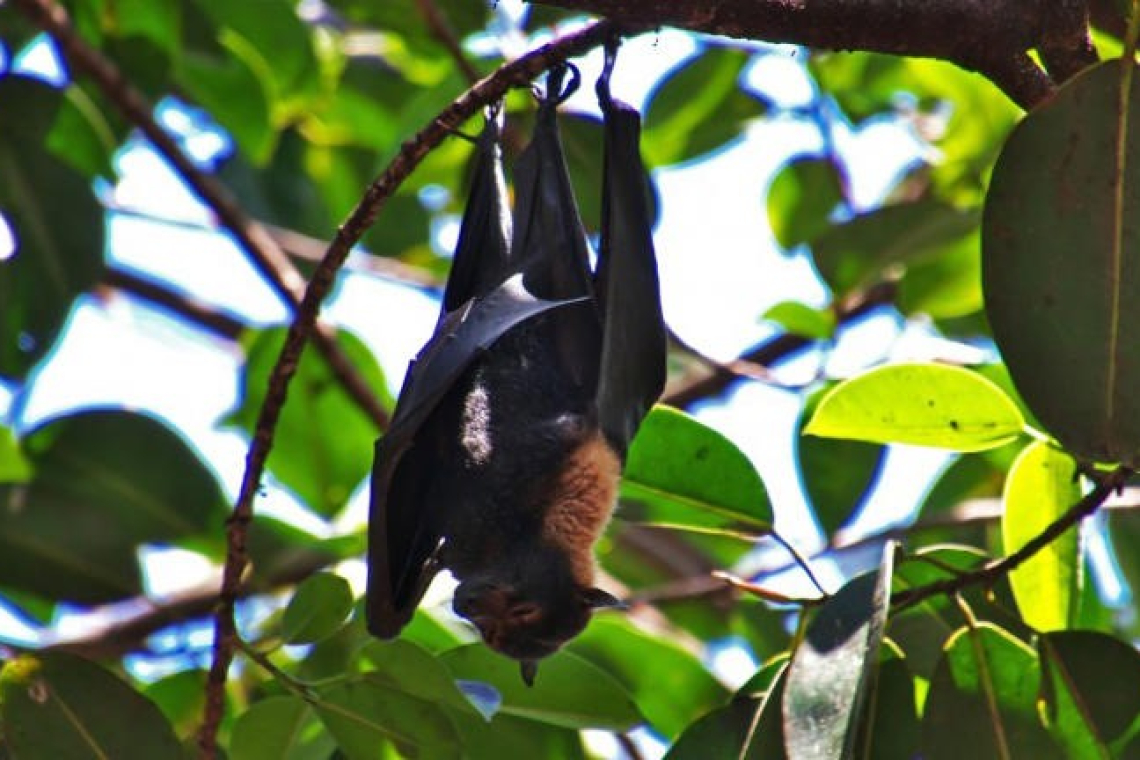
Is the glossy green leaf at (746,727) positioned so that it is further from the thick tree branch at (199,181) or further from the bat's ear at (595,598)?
the thick tree branch at (199,181)

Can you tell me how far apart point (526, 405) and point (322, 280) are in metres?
0.94

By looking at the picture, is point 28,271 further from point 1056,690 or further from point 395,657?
point 1056,690

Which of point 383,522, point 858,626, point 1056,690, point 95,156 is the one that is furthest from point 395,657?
point 95,156

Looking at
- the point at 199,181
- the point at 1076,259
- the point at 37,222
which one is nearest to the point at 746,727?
the point at 1076,259

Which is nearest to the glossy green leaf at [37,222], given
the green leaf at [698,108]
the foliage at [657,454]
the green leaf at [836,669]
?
the foliage at [657,454]

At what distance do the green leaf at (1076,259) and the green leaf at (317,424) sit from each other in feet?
9.45

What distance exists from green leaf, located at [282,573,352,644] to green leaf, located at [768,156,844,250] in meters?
2.83

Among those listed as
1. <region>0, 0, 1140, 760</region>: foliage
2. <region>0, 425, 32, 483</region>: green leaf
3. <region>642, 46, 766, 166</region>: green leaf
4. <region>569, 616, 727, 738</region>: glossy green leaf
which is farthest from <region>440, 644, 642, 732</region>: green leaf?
<region>642, 46, 766, 166</region>: green leaf

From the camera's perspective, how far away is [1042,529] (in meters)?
3.39

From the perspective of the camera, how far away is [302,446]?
17.3ft

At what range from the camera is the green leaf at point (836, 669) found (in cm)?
272

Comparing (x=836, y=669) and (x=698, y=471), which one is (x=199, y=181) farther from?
(x=836, y=669)

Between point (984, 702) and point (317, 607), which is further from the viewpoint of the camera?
point (317, 607)

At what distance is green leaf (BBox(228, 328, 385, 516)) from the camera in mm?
5215
